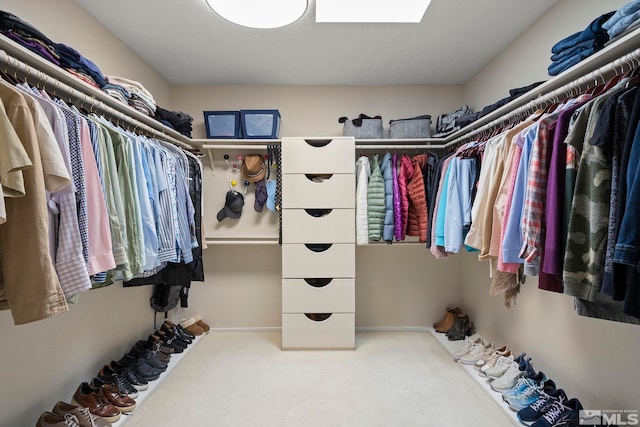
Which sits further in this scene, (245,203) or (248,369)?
(245,203)

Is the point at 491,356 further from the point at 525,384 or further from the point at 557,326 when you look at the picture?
the point at 557,326

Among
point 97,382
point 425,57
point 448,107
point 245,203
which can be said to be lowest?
point 97,382

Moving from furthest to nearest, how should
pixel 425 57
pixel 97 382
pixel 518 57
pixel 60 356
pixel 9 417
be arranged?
pixel 425 57, pixel 518 57, pixel 97 382, pixel 60 356, pixel 9 417

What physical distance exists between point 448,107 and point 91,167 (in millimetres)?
2828

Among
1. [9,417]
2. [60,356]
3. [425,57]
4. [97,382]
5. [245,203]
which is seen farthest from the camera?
[245,203]

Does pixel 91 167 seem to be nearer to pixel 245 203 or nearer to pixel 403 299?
pixel 245 203

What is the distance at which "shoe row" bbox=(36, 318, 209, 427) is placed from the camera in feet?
4.47

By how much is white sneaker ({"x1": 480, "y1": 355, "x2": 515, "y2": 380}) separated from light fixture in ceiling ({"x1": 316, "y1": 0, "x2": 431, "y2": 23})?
2.22m

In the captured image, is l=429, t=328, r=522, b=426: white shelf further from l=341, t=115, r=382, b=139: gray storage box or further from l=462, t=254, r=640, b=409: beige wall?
l=341, t=115, r=382, b=139: gray storage box

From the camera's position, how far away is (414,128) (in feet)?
8.21

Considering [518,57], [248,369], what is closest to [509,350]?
[248,369]

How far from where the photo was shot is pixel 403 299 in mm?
2816

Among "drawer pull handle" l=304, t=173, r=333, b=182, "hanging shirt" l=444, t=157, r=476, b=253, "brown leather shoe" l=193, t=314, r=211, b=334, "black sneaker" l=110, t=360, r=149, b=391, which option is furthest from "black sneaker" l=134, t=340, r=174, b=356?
"hanging shirt" l=444, t=157, r=476, b=253

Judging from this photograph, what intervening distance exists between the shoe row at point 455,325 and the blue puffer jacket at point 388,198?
3.33ft
